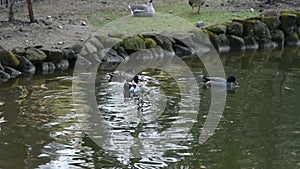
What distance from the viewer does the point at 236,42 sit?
55.9ft

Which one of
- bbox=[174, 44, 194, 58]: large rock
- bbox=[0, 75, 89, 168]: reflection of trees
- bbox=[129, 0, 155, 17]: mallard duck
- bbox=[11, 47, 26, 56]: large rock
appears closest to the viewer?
bbox=[0, 75, 89, 168]: reflection of trees

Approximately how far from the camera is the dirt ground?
48.9ft

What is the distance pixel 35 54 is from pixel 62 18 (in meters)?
4.59

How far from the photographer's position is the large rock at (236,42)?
17031mm

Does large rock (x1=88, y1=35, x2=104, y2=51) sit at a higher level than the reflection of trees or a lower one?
lower

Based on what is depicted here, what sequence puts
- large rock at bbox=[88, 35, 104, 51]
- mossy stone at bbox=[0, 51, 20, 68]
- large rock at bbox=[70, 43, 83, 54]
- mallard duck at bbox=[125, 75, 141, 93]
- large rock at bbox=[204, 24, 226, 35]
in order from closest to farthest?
1. mallard duck at bbox=[125, 75, 141, 93]
2. mossy stone at bbox=[0, 51, 20, 68]
3. large rock at bbox=[70, 43, 83, 54]
4. large rock at bbox=[88, 35, 104, 51]
5. large rock at bbox=[204, 24, 226, 35]

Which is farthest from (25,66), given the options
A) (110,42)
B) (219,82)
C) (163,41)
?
(219,82)

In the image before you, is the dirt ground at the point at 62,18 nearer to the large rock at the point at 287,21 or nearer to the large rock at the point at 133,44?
the large rock at the point at 133,44

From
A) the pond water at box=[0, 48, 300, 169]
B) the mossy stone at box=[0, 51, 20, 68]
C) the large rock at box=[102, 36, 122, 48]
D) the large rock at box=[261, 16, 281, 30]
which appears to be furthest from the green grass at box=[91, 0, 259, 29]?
the pond water at box=[0, 48, 300, 169]

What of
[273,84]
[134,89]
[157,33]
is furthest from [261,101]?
[157,33]

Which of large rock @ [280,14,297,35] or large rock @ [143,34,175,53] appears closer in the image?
large rock @ [143,34,175,53]

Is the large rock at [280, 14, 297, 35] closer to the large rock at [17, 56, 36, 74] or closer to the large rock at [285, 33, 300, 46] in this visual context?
the large rock at [285, 33, 300, 46]

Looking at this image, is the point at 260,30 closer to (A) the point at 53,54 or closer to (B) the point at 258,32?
(B) the point at 258,32

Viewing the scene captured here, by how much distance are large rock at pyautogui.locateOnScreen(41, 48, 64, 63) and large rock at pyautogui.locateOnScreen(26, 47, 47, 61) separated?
9 centimetres
